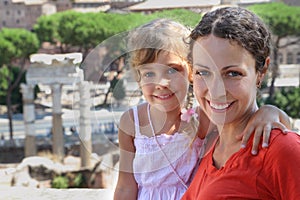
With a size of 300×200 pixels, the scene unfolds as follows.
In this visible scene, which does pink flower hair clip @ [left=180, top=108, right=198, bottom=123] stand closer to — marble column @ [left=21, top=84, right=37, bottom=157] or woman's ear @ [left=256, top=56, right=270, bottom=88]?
woman's ear @ [left=256, top=56, right=270, bottom=88]

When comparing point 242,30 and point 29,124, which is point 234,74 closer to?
point 242,30

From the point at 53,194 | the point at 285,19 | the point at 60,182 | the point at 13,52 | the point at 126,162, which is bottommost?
the point at 60,182

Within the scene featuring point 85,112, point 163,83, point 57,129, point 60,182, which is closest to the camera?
point 163,83

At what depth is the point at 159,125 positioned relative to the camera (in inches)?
29.9

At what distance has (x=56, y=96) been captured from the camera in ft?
23.4

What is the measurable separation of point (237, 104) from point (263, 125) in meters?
0.03

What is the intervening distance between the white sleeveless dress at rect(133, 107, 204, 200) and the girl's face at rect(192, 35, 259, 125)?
0.15 metres

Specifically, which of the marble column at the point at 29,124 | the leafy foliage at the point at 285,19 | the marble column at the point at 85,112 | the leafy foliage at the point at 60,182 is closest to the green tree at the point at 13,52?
the marble column at the point at 29,124

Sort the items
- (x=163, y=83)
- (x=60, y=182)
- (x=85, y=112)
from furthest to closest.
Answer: (x=60, y=182) → (x=85, y=112) → (x=163, y=83)

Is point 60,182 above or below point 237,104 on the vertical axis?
below

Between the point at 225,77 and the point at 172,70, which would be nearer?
the point at 225,77

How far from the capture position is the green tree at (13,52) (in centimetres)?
819

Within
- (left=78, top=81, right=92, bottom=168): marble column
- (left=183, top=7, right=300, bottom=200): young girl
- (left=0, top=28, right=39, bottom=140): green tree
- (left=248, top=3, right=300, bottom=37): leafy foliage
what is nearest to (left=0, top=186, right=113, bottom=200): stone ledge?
(left=78, top=81, right=92, bottom=168): marble column

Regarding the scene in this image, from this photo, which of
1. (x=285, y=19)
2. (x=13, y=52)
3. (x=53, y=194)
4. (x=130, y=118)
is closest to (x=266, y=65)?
(x=130, y=118)
